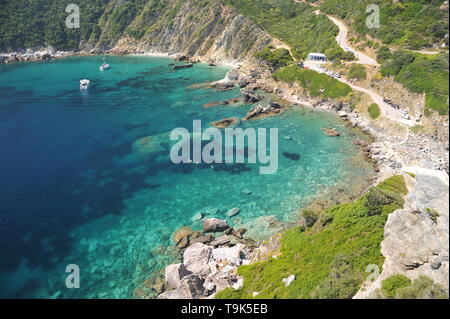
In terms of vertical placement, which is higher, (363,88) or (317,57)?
(317,57)

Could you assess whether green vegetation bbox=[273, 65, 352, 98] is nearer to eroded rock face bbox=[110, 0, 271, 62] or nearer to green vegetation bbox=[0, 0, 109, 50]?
eroded rock face bbox=[110, 0, 271, 62]

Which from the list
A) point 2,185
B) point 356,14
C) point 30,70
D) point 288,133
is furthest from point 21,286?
point 30,70

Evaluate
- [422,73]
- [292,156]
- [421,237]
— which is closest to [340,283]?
[421,237]

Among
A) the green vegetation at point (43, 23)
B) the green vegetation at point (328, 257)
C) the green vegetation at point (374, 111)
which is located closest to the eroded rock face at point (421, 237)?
the green vegetation at point (328, 257)

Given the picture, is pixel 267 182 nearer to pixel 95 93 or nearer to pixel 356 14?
pixel 95 93

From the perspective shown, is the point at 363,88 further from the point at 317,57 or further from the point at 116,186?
the point at 116,186

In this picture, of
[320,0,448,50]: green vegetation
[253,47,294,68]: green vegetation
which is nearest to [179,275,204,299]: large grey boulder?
[320,0,448,50]: green vegetation
